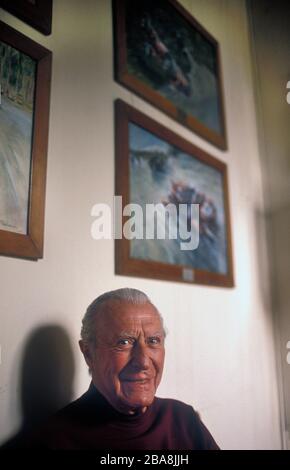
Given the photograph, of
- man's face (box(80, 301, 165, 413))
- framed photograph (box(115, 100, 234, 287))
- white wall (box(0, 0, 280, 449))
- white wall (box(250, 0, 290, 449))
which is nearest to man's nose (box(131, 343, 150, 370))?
man's face (box(80, 301, 165, 413))

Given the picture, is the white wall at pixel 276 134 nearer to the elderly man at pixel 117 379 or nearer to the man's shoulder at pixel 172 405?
the man's shoulder at pixel 172 405

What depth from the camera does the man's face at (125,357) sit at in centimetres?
84

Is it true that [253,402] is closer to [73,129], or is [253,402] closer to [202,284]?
[202,284]

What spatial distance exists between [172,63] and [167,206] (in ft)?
1.85

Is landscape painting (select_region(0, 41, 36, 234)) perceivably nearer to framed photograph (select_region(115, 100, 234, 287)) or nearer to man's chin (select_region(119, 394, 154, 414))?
framed photograph (select_region(115, 100, 234, 287))

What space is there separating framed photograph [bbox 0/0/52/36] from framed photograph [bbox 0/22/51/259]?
0.16 feet

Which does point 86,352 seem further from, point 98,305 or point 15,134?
point 15,134

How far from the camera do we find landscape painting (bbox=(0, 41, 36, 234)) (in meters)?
0.89

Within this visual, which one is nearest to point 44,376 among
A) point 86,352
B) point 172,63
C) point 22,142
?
point 86,352

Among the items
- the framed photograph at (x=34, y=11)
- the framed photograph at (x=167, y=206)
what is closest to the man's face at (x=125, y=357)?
the framed photograph at (x=167, y=206)

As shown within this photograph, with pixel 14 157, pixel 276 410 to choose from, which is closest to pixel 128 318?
pixel 14 157

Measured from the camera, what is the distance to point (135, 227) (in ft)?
3.79

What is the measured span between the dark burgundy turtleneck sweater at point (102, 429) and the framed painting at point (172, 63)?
3.01 ft

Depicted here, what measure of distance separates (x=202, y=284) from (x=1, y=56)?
0.90 m
